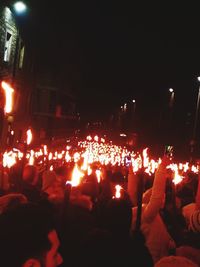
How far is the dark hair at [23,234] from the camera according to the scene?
2.43 m

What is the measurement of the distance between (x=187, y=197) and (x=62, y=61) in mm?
45281

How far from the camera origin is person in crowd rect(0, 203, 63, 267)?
95.7 inches

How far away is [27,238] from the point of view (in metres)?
2.48

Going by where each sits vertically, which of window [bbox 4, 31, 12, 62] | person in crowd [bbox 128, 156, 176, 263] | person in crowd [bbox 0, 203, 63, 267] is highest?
window [bbox 4, 31, 12, 62]

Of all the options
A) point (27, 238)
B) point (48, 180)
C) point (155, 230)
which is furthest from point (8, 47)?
point (27, 238)

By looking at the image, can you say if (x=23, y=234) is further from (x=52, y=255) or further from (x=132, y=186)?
(x=132, y=186)

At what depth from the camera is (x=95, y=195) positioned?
912 centimetres

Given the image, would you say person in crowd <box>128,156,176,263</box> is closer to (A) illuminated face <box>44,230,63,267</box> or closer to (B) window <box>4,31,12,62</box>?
(A) illuminated face <box>44,230,63,267</box>

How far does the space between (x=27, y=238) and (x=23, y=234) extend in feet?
0.10

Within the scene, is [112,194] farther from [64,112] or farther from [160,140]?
[160,140]

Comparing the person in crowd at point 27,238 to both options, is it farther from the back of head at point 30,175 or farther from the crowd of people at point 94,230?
the back of head at point 30,175

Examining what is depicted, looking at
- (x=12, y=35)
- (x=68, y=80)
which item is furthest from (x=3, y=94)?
(x=68, y=80)

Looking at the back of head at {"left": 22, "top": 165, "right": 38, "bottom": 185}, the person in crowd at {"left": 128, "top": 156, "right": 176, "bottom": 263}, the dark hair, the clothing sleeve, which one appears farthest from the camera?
the back of head at {"left": 22, "top": 165, "right": 38, "bottom": 185}

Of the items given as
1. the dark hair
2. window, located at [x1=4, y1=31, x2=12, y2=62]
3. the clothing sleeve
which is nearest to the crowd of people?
the dark hair
